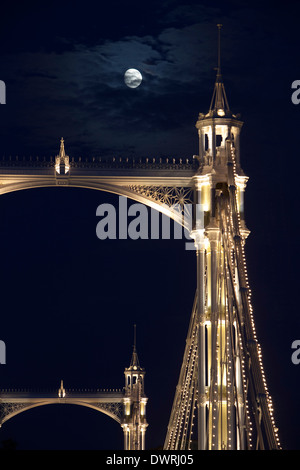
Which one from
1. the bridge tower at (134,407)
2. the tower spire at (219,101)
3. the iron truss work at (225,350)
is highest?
the bridge tower at (134,407)

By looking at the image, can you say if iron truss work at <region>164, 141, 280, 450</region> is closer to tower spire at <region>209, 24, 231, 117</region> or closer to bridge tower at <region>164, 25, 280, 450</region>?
bridge tower at <region>164, 25, 280, 450</region>

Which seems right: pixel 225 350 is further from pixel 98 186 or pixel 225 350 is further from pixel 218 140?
pixel 98 186


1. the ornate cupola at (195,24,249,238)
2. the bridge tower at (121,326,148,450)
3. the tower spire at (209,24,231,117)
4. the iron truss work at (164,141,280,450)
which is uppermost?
the bridge tower at (121,326,148,450)

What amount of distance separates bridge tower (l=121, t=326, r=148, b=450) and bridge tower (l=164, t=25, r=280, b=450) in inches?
978

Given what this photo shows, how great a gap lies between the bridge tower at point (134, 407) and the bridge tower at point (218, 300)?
24829 mm

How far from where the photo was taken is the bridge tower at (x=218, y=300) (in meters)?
22.8

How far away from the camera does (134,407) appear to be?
5544 cm

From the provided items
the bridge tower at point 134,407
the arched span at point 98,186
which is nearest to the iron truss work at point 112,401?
the bridge tower at point 134,407

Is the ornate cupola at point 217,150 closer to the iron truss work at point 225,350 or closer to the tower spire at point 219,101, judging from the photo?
the tower spire at point 219,101

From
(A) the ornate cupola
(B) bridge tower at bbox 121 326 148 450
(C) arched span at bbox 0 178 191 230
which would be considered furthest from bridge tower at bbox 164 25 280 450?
(B) bridge tower at bbox 121 326 148 450

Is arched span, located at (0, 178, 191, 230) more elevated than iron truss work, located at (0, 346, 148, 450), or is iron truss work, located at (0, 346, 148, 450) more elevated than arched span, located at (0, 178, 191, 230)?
iron truss work, located at (0, 346, 148, 450)

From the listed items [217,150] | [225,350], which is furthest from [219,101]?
[225,350]

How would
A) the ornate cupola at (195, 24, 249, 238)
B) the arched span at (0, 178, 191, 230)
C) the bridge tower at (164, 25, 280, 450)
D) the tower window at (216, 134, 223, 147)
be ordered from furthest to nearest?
the arched span at (0, 178, 191, 230) → the tower window at (216, 134, 223, 147) → the ornate cupola at (195, 24, 249, 238) → the bridge tower at (164, 25, 280, 450)

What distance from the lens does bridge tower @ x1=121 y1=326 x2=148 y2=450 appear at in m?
54.2
